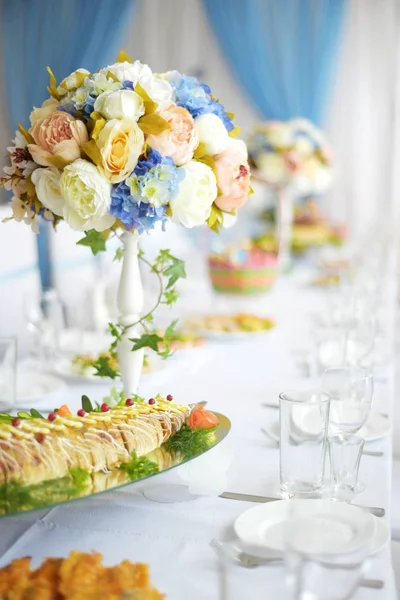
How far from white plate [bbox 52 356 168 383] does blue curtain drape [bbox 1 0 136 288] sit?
4.51m

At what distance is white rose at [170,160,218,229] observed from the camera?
4.51ft

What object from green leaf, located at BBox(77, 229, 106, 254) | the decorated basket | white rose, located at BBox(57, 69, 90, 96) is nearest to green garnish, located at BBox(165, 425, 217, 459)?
green leaf, located at BBox(77, 229, 106, 254)

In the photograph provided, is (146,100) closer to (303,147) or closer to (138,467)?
(138,467)

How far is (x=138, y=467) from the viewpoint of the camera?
1129mm

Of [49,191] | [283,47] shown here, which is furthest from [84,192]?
[283,47]

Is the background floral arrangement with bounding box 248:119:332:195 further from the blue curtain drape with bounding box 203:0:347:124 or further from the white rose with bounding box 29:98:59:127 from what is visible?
the blue curtain drape with bounding box 203:0:347:124

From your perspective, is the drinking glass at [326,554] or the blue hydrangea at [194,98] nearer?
the drinking glass at [326,554]

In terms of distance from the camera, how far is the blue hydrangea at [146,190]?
133 cm

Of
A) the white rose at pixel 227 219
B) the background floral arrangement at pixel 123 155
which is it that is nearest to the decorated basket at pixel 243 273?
the white rose at pixel 227 219

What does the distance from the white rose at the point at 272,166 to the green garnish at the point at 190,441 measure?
2.51 meters

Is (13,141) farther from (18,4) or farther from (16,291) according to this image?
(18,4)

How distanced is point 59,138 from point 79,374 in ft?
2.43

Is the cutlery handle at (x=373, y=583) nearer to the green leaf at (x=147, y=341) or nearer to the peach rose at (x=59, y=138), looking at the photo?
the green leaf at (x=147, y=341)

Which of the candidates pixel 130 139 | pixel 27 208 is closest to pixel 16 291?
pixel 27 208
